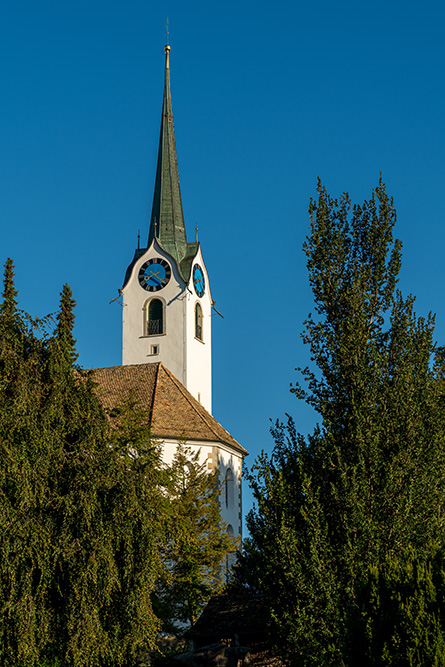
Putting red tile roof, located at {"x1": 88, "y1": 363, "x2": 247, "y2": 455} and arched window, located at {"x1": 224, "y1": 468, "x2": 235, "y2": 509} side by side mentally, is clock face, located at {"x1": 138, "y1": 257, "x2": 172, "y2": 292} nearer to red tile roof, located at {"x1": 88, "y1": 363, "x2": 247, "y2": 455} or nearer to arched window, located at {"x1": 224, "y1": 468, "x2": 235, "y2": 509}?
red tile roof, located at {"x1": 88, "y1": 363, "x2": 247, "y2": 455}

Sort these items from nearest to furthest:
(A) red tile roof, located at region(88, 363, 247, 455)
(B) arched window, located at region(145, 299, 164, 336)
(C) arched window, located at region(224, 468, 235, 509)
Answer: (A) red tile roof, located at region(88, 363, 247, 455) < (C) arched window, located at region(224, 468, 235, 509) < (B) arched window, located at region(145, 299, 164, 336)

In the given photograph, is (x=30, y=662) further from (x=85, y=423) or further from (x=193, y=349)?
(x=193, y=349)

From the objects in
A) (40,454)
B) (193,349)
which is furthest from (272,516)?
(193,349)

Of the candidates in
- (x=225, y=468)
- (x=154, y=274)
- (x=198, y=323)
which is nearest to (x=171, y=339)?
(x=198, y=323)

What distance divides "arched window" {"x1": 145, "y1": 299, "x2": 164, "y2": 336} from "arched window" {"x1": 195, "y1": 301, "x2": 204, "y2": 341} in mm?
2224

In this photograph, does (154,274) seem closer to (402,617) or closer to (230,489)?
(230,489)

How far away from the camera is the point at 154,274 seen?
175ft

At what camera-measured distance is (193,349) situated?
168 ft

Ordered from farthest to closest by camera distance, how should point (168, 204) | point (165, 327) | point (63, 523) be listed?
point (168, 204) < point (165, 327) < point (63, 523)

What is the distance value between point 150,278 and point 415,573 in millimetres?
39492

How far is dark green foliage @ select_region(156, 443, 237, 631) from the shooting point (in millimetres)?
30281

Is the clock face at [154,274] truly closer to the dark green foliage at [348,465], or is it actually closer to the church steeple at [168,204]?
the church steeple at [168,204]

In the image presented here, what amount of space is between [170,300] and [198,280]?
3107 millimetres

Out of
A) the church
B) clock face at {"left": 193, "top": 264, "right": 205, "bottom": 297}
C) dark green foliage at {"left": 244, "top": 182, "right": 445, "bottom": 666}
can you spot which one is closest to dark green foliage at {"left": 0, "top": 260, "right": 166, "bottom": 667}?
dark green foliage at {"left": 244, "top": 182, "right": 445, "bottom": 666}
